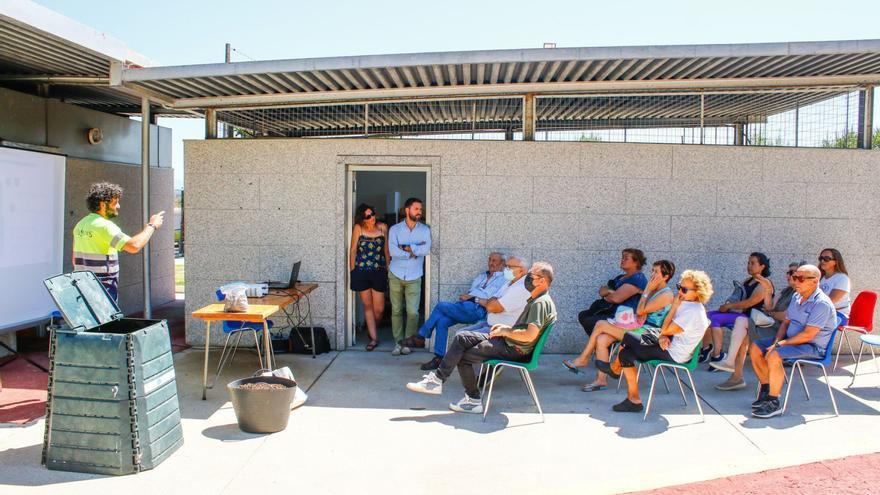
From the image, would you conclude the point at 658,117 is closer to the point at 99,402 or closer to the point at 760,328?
the point at 760,328

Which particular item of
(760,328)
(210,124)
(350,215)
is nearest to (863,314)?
(760,328)

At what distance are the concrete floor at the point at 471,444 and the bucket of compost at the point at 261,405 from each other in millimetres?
85

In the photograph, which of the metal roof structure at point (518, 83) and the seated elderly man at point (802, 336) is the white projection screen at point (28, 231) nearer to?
the metal roof structure at point (518, 83)

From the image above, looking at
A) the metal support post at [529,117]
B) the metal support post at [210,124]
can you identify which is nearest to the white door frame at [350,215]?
the metal support post at [529,117]

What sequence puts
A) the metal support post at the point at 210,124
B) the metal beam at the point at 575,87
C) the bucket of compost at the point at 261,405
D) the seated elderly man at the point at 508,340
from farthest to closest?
the metal support post at the point at 210,124 < the metal beam at the point at 575,87 < the seated elderly man at the point at 508,340 < the bucket of compost at the point at 261,405

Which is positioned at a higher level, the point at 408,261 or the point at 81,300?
the point at 408,261

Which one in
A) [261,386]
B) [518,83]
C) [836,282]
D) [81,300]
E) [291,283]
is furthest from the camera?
[518,83]

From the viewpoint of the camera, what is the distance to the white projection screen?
20.9 feet

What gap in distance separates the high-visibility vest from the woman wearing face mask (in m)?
3.88

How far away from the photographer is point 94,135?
862 cm

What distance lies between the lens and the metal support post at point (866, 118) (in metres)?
7.36

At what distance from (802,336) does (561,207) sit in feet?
8.99

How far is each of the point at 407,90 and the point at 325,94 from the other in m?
0.88

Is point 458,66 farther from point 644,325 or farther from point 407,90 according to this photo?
point 644,325
